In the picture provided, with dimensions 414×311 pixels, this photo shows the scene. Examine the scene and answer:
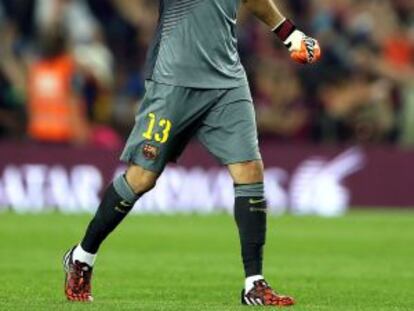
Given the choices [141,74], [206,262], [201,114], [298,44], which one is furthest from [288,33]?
[141,74]

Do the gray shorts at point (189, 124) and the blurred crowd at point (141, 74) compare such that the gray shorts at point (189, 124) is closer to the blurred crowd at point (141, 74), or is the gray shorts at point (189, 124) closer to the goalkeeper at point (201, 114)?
the goalkeeper at point (201, 114)

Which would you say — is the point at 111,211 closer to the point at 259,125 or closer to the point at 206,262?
the point at 206,262

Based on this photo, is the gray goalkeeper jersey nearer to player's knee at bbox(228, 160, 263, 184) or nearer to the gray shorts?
the gray shorts

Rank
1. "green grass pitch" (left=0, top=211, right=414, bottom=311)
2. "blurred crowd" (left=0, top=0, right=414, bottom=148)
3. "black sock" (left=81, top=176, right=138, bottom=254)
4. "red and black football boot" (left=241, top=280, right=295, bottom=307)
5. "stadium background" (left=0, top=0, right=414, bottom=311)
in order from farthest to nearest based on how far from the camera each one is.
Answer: "blurred crowd" (left=0, top=0, right=414, bottom=148) < "stadium background" (left=0, top=0, right=414, bottom=311) < "green grass pitch" (left=0, top=211, right=414, bottom=311) < "black sock" (left=81, top=176, right=138, bottom=254) < "red and black football boot" (left=241, top=280, right=295, bottom=307)

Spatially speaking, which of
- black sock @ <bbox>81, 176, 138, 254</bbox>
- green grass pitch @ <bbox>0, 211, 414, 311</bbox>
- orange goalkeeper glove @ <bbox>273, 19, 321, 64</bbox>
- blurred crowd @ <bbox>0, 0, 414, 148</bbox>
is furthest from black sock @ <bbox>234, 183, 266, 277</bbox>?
blurred crowd @ <bbox>0, 0, 414, 148</bbox>

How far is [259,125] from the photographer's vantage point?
20750mm

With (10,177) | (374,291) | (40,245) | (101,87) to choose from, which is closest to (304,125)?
(101,87)

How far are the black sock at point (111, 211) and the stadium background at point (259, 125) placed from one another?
5.75 meters

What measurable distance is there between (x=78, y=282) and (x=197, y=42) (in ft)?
5.27

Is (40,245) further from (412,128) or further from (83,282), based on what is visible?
(412,128)

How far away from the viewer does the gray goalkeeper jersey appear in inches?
346

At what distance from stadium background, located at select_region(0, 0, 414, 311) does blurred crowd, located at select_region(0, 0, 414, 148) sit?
0.07ft

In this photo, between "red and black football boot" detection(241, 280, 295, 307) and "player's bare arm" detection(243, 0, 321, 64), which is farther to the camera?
"player's bare arm" detection(243, 0, 321, 64)

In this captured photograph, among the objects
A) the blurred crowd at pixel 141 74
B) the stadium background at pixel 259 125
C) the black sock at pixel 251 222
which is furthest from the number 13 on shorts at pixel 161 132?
the blurred crowd at pixel 141 74
